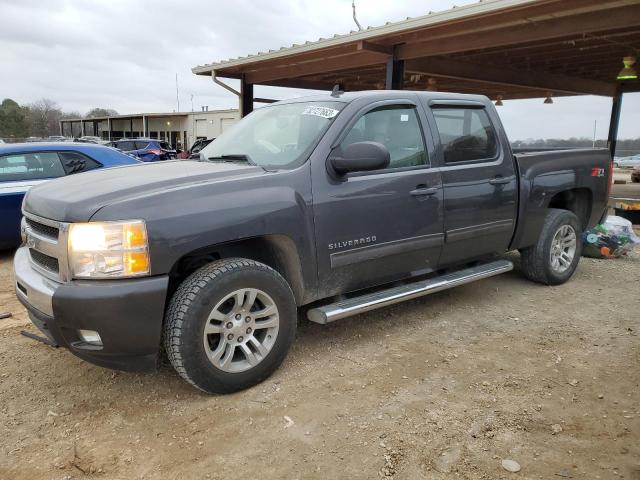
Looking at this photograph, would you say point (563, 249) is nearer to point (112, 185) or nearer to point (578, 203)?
point (578, 203)

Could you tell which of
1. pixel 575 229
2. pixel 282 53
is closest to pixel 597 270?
pixel 575 229

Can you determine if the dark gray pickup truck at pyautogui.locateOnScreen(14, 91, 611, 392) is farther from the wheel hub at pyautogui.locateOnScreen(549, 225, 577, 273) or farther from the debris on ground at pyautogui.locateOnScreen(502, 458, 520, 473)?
the debris on ground at pyautogui.locateOnScreen(502, 458, 520, 473)

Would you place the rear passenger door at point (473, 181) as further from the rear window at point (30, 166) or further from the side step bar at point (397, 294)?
the rear window at point (30, 166)

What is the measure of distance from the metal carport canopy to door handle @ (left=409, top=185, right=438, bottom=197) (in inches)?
171

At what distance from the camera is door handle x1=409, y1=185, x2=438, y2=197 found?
382 centimetres

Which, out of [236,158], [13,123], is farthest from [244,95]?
[13,123]

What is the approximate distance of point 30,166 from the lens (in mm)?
6625

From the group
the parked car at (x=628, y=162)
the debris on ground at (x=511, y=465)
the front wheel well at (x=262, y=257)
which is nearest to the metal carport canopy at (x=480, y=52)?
the front wheel well at (x=262, y=257)

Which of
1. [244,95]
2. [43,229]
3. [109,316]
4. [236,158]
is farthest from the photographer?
[244,95]

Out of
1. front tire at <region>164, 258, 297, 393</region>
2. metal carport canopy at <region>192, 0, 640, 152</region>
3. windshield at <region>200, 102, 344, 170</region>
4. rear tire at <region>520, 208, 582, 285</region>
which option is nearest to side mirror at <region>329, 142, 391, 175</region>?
windshield at <region>200, 102, 344, 170</region>

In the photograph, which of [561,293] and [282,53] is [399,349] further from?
[282,53]

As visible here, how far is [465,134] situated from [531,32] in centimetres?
500

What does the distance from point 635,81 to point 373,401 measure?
615 inches

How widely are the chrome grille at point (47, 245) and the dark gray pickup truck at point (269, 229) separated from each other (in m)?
0.01
